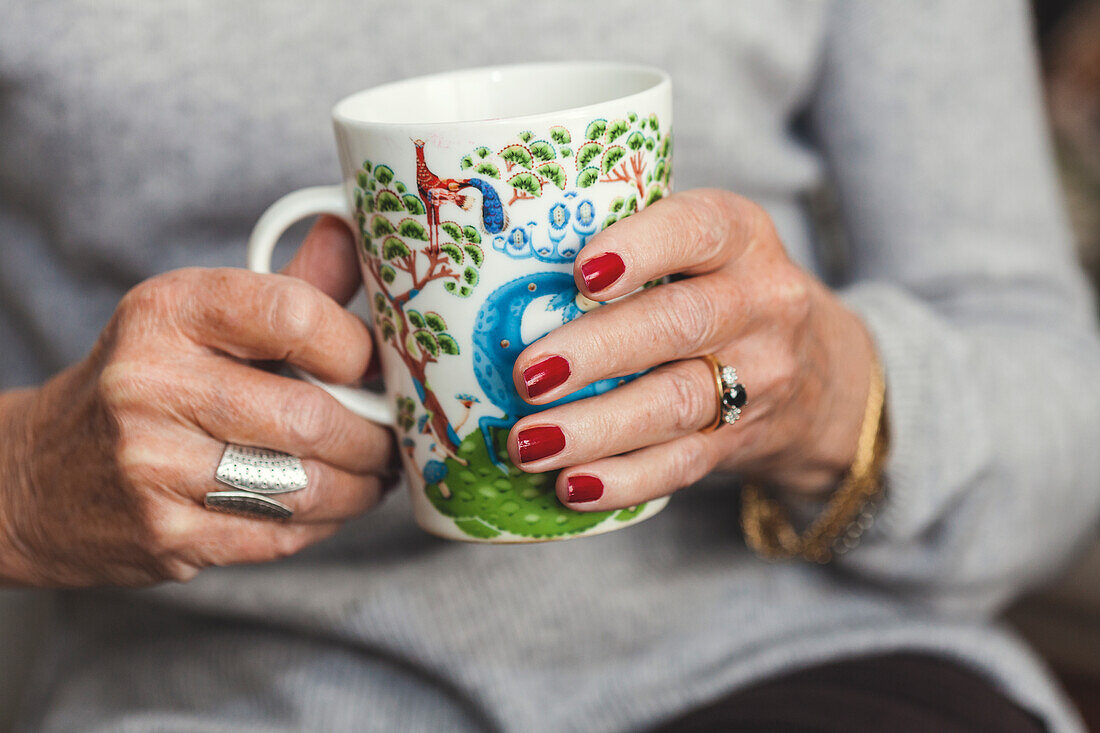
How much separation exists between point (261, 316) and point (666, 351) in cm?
23

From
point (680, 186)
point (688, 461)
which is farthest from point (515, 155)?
point (680, 186)

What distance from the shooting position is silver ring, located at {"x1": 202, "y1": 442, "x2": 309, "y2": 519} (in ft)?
1.70

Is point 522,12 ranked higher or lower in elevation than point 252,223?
higher

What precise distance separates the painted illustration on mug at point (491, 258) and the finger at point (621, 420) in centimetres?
2

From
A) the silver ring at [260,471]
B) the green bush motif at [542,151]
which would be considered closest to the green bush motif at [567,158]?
the green bush motif at [542,151]

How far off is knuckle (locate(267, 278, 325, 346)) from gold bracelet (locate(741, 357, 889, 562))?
1.52 feet

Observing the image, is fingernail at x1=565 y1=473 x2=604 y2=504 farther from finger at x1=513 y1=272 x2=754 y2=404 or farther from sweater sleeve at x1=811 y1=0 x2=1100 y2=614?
sweater sleeve at x1=811 y1=0 x2=1100 y2=614

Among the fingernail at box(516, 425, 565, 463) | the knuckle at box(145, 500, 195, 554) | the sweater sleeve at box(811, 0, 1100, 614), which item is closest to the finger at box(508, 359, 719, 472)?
the fingernail at box(516, 425, 565, 463)

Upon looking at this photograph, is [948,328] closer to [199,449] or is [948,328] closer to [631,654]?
[631,654]

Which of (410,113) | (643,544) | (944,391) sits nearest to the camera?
(410,113)

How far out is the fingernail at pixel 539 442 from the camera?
0.49m

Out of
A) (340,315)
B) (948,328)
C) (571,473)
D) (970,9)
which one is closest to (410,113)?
(340,315)

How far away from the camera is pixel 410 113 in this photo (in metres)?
0.61

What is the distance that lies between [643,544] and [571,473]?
370 millimetres
